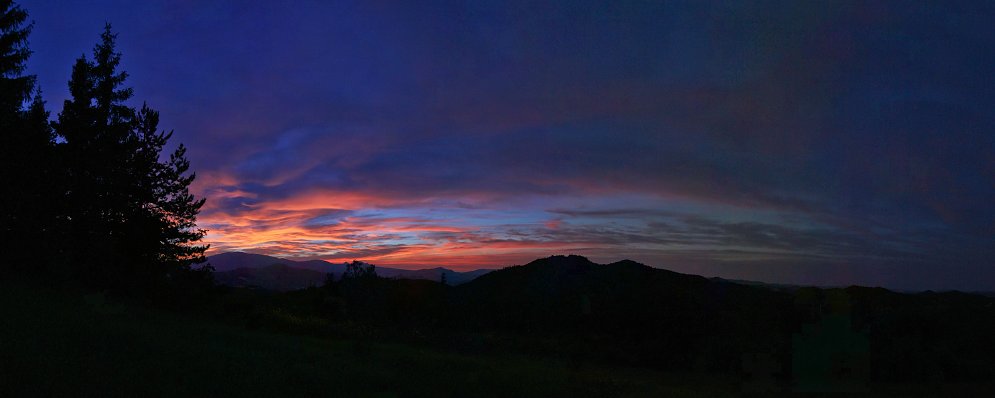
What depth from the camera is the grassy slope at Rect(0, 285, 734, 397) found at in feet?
26.9

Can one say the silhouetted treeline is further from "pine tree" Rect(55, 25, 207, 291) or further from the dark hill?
the dark hill

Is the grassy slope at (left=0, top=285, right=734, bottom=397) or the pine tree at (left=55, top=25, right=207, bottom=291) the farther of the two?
the pine tree at (left=55, top=25, right=207, bottom=291)

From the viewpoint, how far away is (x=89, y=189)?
2883 cm

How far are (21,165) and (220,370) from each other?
24459mm

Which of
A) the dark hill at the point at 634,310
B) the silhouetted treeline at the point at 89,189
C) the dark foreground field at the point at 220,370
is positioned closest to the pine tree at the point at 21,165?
the silhouetted treeline at the point at 89,189

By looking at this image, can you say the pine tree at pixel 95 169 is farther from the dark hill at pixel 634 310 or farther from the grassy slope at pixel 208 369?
the dark hill at pixel 634 310

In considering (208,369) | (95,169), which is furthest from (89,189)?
(208,369)

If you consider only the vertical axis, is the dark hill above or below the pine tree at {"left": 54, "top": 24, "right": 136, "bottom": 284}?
below

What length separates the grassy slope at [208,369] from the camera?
8.21m

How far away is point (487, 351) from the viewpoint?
23922mm

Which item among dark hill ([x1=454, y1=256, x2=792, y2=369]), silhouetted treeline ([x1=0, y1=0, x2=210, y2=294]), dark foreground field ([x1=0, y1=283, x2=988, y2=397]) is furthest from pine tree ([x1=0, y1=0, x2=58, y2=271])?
dark hill ([x1=454, y1=256, x2=792, y2=369])

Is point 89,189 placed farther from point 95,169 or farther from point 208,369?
point 208,369

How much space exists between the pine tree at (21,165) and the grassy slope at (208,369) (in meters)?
11.1

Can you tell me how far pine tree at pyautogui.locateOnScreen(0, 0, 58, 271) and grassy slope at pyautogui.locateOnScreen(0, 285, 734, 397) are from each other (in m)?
11.1
